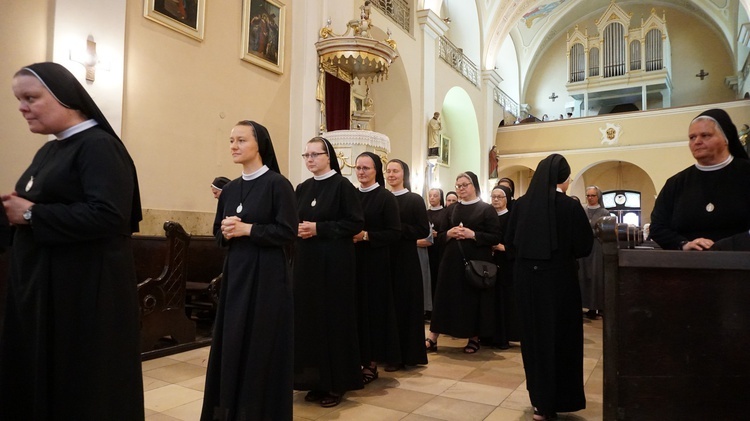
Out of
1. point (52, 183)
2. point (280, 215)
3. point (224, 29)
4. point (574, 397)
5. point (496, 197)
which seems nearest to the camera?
point (52, 183)

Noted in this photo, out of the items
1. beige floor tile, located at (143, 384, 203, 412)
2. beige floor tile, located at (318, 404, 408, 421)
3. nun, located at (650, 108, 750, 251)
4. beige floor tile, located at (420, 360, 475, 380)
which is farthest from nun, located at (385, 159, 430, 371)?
nun, located at (650, 108, 750, 251)

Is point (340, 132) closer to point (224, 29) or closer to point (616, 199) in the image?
point (224, 29)

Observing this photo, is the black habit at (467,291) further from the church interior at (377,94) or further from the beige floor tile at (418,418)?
the beige floor tile at (418,418)

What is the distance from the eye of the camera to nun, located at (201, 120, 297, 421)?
7.89 ft

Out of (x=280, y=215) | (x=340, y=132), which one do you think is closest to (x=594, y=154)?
(x=340, y=132)

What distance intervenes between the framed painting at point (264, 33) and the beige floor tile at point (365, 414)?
536cm

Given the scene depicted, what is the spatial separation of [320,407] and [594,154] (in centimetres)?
1589

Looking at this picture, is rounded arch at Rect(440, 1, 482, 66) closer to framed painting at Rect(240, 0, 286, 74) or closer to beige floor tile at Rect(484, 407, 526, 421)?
framed painting at Rect(240, 0, 286, 74)

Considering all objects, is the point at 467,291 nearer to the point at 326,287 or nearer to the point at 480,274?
the point at 480,274

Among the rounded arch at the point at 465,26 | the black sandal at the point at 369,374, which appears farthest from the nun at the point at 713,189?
the rounded arch at the point at 465,26

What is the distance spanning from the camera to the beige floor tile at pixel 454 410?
3107 mm

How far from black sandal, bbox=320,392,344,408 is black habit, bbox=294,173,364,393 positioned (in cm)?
7

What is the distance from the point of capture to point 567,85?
759 inches

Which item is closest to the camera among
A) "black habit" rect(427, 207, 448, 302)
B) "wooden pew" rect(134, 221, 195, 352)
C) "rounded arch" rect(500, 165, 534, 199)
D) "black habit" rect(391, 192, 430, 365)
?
"black habit" rect(391, 192, 430, 365)
